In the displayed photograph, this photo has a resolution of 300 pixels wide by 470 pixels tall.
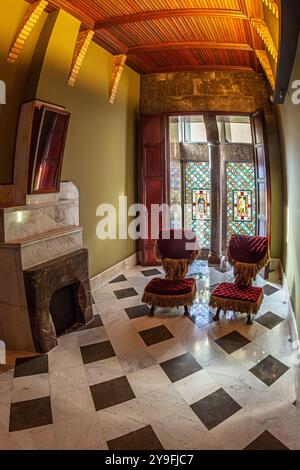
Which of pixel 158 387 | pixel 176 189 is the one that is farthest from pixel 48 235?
pixel 176 189

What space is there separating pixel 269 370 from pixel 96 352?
163 cm

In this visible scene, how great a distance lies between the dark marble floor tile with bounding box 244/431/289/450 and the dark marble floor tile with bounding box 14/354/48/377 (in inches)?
70.4

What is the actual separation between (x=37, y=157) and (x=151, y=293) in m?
2.02

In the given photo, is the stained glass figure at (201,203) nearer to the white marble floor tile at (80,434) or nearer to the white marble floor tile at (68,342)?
the white marble floor tile at (68,342)

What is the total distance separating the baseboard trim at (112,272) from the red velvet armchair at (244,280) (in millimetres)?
1885

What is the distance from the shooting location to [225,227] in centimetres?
735

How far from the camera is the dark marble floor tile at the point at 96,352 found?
9.82 ft

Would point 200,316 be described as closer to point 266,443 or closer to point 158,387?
point 158,387

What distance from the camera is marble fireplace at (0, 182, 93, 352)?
118 inches

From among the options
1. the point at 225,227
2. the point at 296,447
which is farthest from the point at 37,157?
the point at 225,227

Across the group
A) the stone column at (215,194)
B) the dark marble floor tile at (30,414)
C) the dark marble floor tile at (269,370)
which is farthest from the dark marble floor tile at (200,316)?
the stone column at (215,194)

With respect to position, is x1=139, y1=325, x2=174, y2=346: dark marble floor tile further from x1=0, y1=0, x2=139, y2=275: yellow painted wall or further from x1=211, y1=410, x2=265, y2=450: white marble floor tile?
x1=0, y1=0, x2=139, y2=275: yellow painted wall

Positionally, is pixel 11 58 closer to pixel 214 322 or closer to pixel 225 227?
pixel 214 322

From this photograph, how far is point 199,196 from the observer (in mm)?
7270
